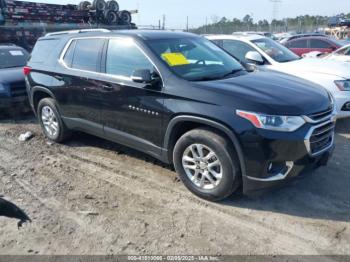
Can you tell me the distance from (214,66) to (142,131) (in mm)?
1233

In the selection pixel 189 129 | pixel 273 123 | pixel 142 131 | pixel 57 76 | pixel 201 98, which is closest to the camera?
pixel 273 123

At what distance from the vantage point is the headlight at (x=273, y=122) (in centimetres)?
350

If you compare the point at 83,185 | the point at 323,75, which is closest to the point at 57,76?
the point at 83,185

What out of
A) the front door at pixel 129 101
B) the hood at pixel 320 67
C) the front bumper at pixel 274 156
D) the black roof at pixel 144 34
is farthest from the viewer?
the hood at pixel 320 67

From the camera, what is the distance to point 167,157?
4.32 metres

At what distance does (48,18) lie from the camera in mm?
16453

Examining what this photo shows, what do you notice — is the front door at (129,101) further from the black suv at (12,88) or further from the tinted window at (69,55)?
the black suv at (12,88)

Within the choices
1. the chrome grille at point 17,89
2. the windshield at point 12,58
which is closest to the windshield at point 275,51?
the chrome grille at point 17,89

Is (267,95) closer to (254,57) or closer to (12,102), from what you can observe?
(254,57)

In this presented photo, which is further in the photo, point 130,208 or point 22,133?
point 22,133

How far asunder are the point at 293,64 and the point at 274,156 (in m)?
4.16

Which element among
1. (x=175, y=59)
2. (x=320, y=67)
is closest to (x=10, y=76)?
(x=175, y=59)

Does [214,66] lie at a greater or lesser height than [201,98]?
greater

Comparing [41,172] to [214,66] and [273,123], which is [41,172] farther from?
[273,123]
